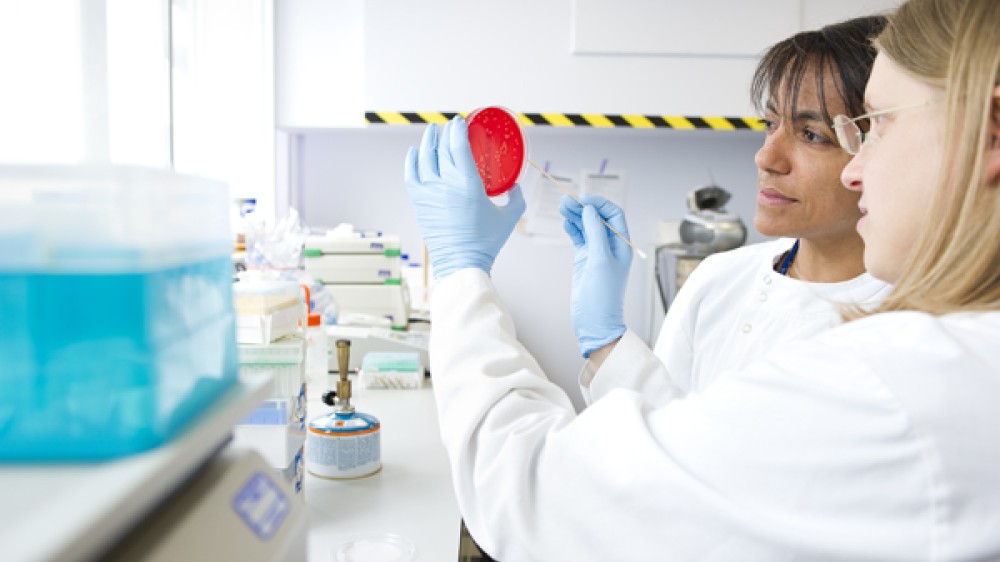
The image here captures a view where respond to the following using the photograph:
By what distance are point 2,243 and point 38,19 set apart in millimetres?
1220

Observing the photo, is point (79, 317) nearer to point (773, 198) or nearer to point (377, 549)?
point (377, 549)

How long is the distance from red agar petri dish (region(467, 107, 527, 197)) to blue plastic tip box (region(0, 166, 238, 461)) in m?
0.91

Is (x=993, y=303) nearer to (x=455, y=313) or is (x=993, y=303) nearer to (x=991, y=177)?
(x=991, y=177)

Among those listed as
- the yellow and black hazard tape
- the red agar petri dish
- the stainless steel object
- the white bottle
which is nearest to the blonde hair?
the red agar petri dish

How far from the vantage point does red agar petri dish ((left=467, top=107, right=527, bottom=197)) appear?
4.38ft

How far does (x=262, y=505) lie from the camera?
54 centimetres

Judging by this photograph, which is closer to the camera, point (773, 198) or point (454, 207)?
point (454, 207)

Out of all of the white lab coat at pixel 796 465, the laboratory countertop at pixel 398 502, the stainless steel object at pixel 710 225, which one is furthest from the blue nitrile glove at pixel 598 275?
the stainless steel object at pixel 710 225

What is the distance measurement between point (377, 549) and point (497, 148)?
27.1 inches

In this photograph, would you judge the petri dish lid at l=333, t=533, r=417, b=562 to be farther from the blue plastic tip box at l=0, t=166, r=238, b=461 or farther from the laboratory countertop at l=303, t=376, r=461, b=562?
the blue plastic tip box at l=0, t=166, r=238, b=461

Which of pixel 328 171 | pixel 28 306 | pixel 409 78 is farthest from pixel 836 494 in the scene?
pixel 328 171

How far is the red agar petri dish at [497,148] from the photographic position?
4.38 ft

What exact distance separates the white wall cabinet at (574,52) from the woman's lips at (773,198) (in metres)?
1.69

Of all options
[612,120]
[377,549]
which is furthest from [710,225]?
[377,549]
